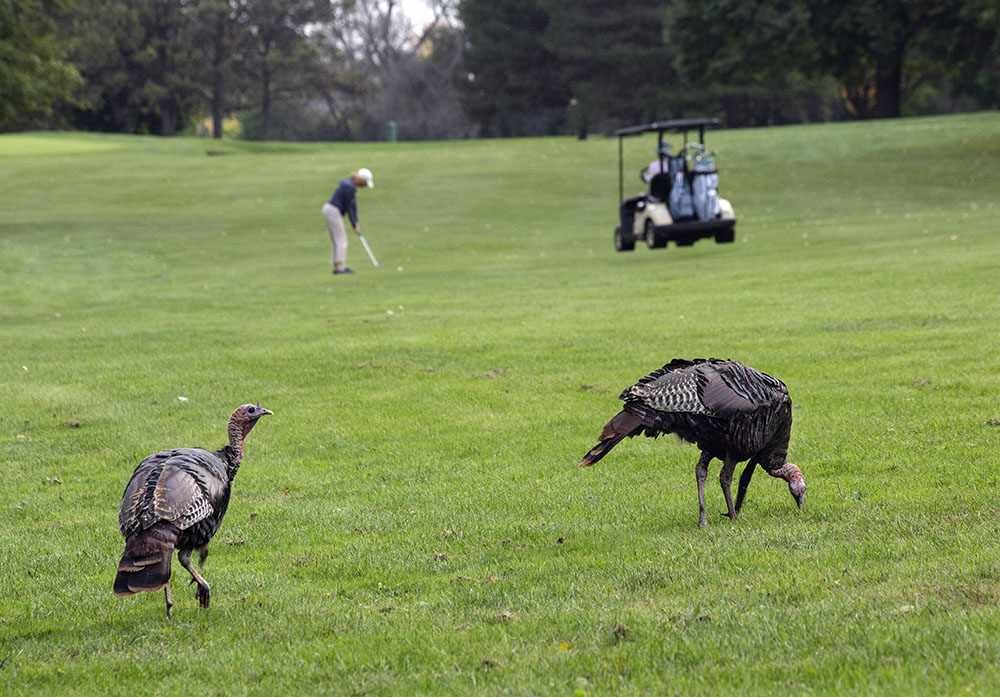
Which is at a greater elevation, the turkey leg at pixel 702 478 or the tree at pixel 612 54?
the tree at pixel 612 54

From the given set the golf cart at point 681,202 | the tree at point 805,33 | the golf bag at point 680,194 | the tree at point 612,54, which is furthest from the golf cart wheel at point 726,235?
the tree at point 612,54

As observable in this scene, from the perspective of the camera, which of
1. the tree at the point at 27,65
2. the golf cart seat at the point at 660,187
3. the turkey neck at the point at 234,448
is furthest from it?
the tree at the point at 27,65

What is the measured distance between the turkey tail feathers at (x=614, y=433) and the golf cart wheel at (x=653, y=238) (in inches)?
758

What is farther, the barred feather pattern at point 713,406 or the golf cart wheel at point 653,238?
the golf cart wheel at point 653,238

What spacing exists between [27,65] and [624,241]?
20.0m

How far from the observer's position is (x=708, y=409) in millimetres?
6863

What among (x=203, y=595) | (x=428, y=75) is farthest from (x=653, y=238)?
(x=428, y=75)

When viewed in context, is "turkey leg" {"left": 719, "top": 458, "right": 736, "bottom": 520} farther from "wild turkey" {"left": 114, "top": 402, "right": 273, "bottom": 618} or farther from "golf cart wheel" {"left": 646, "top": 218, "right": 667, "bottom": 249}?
"golf cart wheel" {"left": 646, "top": 218, "right": 667, "bottom": 249}

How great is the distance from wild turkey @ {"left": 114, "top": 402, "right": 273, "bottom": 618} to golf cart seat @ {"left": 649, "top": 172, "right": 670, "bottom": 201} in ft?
68.9

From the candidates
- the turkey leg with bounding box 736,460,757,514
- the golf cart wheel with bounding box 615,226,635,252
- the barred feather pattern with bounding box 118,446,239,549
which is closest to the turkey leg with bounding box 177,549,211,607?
the barred feather pattern with bounding box 118,446,239,549

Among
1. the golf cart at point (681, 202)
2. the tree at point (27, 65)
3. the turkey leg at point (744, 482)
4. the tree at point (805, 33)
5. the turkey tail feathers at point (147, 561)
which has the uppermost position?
the tree at point (805, 33)

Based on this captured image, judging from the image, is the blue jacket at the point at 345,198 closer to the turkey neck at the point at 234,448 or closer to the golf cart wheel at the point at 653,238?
the golf cart wheel at the point at 653,238

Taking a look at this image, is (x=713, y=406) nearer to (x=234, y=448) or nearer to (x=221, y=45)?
(x=234, y=448)

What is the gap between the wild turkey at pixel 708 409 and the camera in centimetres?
688
